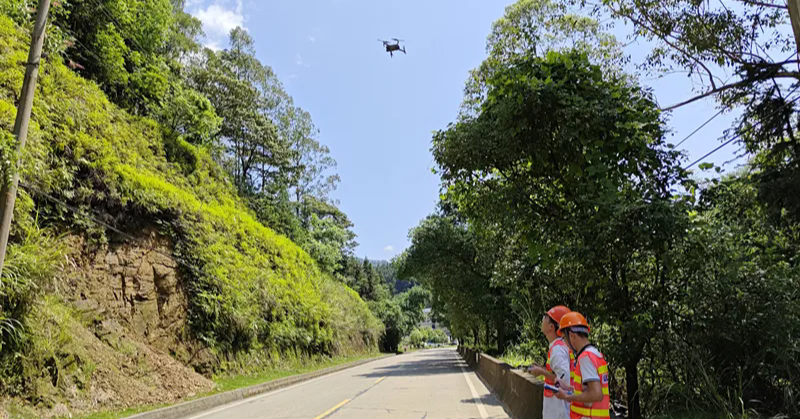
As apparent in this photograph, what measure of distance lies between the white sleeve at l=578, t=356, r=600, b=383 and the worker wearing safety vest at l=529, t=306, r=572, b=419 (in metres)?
0.29

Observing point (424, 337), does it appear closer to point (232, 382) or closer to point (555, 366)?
point (232, 382)

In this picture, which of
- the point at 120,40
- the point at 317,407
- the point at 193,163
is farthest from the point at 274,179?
the point at 317,407

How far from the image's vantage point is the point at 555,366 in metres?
3.57

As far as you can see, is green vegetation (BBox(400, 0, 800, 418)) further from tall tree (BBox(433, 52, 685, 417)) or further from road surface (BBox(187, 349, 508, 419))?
road surface (BBox(187, 349, 508, 419))

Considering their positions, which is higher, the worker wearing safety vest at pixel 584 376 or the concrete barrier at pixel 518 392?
the worker wearing safety vest at pixel 584 376

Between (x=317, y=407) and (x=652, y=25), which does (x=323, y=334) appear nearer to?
(x=317, y=407)

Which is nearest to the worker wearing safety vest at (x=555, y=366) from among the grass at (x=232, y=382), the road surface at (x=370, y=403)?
the road surface at (x=370, y=403)

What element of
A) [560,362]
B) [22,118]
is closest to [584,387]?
[560,362]

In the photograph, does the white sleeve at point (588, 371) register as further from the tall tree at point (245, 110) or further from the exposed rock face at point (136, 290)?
the tall tree at point (245, 110)

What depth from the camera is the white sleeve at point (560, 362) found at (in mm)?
3523

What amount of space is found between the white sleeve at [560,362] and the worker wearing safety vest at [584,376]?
2.7 inches

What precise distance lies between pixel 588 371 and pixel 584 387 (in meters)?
0.12

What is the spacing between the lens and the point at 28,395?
316 inches

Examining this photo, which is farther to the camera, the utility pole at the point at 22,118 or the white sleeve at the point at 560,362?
the utility pole at the point at 22,118
